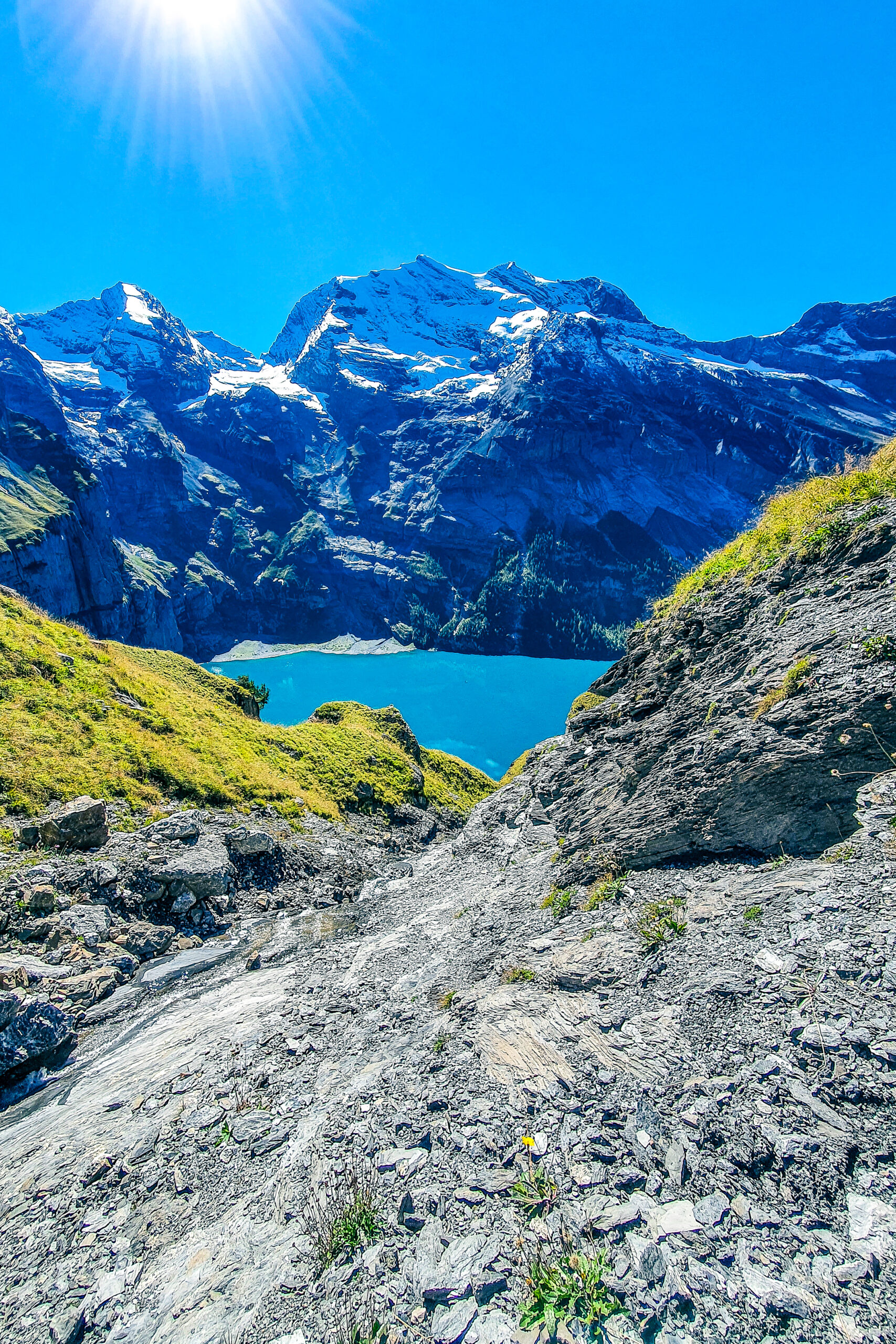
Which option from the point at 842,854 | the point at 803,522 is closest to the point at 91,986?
the point at 842,854

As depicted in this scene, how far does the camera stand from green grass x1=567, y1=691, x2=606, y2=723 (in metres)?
16.9

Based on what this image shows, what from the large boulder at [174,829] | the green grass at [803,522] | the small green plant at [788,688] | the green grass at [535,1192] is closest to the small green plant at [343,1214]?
the green grass at [535,1192]

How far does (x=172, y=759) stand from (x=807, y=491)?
17196 millimetres

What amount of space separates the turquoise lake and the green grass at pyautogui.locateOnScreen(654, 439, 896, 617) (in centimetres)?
5470

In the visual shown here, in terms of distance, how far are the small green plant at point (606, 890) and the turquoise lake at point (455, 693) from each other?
57804 mm

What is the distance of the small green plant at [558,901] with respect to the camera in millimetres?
9812

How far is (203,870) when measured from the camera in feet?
39.8

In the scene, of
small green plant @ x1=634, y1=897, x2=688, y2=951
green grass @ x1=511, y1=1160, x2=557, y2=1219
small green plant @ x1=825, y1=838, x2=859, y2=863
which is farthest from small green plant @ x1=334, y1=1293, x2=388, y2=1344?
small green plant @ x1=825, y1=838, x2=859, y2=863

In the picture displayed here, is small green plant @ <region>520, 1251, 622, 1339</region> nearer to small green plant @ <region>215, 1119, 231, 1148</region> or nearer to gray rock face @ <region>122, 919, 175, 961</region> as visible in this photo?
small green plant @ <region>215, 1119, 231, 1148</region>

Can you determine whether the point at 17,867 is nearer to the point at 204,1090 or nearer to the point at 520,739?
the point at 204,1090

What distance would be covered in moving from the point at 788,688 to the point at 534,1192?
292 inches

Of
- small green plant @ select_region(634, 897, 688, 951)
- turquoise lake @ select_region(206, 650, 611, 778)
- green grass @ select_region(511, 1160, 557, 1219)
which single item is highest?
turquoise lake @ select_region(206, 650, 611, 778)

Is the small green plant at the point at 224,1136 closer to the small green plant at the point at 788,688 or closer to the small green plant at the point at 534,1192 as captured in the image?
the small green plant at the point at 534,1192

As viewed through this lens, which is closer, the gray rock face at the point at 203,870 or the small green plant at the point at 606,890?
the small green plant at the point at 606,890
